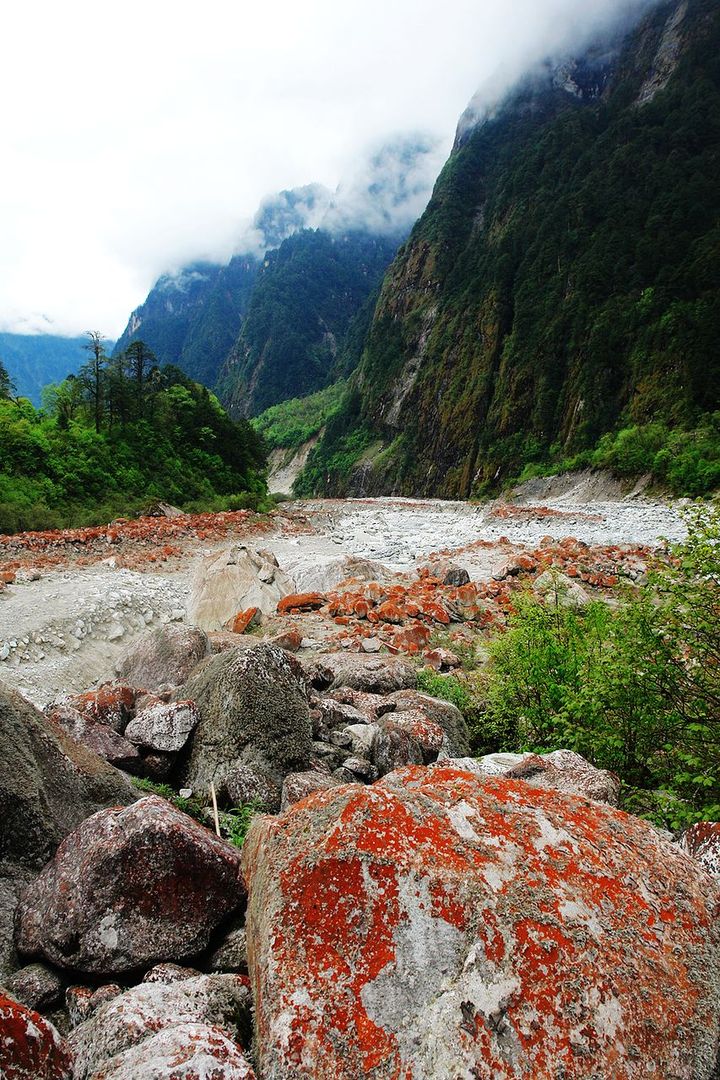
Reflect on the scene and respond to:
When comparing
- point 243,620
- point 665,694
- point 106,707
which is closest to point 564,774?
point 665,694

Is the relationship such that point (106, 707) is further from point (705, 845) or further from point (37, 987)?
point (705, 845)

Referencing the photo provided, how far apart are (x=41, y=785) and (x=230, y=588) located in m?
10.6

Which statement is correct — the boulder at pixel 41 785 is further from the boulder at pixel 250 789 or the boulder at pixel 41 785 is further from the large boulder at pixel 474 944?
the large boulder at pixel 474 944

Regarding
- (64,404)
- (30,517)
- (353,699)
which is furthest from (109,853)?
(64,404)

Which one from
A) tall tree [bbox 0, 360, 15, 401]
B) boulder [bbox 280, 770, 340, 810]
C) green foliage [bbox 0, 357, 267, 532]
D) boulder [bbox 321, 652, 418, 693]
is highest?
tall tree [bbox 0, 360, 15, 401]

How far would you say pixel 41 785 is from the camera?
11.0ft

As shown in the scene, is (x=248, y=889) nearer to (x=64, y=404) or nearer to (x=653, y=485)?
(x=64, y=404)

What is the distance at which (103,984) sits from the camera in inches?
101

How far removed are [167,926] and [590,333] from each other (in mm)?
80496

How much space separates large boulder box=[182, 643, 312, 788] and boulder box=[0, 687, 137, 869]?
0.81m

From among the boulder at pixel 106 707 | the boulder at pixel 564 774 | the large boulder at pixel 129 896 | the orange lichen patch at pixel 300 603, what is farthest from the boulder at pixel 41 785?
the orange lichen patch at pixel 300 603

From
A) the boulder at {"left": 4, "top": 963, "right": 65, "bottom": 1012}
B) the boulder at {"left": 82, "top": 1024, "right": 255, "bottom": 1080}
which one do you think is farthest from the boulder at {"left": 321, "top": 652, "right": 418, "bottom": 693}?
the boulder at {"left": 82, "top": 1024, "right": 255, "bottom": 1080}

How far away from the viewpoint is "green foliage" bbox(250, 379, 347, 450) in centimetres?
14712

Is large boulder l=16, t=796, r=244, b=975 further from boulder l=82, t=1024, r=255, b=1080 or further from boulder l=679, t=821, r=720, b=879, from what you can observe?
boulder l=679, t=821, r=720, b=879
